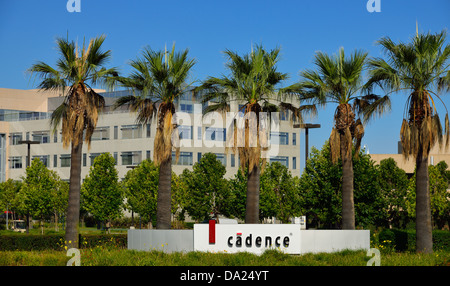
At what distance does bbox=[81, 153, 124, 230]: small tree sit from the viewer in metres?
63.5

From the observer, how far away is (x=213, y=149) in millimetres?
89250

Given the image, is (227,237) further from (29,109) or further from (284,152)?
(29,109)

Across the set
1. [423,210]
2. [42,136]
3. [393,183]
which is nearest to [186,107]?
[42,136]

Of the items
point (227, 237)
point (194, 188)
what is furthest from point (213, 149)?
point (227, 237)

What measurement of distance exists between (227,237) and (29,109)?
9819cm

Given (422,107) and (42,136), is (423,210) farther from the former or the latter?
(42,136)

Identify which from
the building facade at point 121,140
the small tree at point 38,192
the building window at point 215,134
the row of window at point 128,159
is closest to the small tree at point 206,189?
the building facade at point 121,140

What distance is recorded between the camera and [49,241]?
3475 cm

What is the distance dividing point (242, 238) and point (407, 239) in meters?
14.3

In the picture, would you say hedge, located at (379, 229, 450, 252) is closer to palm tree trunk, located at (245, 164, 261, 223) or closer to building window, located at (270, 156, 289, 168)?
palm tree trunk, located at (245, 164, 261, 223)

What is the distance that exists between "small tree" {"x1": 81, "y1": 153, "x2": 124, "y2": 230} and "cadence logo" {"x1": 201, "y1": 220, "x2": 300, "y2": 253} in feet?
132

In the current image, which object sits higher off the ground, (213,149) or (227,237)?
(213,149)

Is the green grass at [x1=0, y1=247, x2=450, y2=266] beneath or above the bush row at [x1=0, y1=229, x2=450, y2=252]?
above

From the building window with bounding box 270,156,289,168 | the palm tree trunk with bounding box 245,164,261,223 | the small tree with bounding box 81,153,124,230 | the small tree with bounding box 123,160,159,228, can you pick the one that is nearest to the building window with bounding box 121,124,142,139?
the building window with bounding box 270,156,289,168
